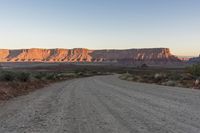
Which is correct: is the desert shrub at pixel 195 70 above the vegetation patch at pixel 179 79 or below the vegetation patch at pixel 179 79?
above

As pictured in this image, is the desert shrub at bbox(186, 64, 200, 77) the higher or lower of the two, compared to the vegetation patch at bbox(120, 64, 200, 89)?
higher

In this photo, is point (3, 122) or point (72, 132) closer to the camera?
point (72, 132)

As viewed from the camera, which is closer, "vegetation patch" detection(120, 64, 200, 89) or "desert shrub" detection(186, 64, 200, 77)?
"vegetation patch" detection(120, 64, 200, 89)

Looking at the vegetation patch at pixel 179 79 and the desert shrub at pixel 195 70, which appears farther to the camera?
the desert shrub at pixel 195 70

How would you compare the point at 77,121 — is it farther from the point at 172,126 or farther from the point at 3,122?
the point at 172,126

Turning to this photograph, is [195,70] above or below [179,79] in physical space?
above

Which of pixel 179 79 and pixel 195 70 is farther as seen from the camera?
pixel 195 70

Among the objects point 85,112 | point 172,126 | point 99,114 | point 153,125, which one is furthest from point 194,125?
point 85,112

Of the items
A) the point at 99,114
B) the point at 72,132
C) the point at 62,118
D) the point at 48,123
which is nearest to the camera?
the point at 72,132

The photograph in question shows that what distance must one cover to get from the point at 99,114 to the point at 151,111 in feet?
7.43

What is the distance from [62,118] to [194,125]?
4576mm

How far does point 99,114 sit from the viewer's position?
32.6 feet

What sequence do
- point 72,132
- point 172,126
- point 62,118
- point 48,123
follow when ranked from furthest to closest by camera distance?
point 62,118 → point 48,123 → point 172,126 → point 72,132

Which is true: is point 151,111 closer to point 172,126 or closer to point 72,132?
point 172,126
